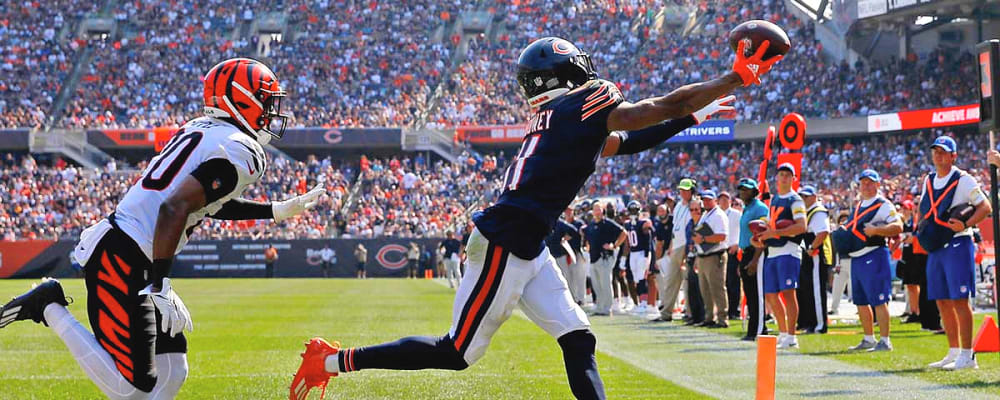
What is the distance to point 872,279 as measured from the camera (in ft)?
36.9

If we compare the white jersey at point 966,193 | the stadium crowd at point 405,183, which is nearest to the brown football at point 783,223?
the white jersey at point 966,193

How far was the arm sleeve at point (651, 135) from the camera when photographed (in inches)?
219

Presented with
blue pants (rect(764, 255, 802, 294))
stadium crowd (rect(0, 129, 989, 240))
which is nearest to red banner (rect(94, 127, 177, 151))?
stadium crowd (rect(0, 129, 989, 240))

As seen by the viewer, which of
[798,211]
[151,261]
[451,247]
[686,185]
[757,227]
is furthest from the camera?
[451,247]

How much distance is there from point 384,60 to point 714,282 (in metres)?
37.8

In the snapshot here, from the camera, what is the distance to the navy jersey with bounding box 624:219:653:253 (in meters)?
18.1

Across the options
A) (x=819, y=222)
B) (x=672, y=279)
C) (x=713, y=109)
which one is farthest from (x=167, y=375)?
(x=672, y=279)

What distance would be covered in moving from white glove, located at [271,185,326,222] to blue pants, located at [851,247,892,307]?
6707 millimetres

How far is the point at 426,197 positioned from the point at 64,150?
47.4 feet

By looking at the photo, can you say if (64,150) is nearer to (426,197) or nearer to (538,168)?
(426,197)

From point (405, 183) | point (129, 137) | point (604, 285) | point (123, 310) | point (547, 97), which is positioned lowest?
point (123, 310)

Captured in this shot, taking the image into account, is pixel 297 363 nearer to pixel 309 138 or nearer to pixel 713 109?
pixel 713 109

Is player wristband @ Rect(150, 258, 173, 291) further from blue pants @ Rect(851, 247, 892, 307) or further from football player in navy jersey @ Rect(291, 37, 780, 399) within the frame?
blue pants @ Rect(851, 247, 892, 307)

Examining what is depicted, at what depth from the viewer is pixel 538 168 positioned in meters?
5.43
